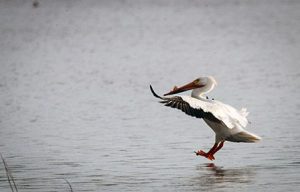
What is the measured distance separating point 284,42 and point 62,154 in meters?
18.3

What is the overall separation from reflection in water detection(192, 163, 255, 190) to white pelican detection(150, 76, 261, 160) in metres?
0.50

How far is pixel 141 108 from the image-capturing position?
14.4m

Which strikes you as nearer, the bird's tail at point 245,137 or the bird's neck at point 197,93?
the bird's tail at point 245,137

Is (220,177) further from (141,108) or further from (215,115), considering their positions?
(141,108)

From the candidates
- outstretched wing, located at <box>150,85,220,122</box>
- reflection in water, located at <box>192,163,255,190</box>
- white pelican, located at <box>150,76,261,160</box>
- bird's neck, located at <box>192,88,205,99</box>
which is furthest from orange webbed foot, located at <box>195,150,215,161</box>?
bird's neck, located at <box>192,88,205,99</box>

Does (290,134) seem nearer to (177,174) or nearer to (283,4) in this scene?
(177,174)

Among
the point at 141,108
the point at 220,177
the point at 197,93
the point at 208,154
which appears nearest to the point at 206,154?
the point at 208,154

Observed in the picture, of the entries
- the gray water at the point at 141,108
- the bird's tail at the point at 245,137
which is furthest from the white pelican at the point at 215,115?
the gray water at the point at 141,108

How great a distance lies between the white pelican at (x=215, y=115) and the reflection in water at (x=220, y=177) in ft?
1.65

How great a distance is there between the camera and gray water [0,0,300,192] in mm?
9172

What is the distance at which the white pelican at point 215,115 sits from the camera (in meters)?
9.66

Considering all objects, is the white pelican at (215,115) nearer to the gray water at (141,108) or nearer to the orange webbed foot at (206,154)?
the orange webbed foot at (206,154)

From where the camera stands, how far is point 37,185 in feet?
28.7

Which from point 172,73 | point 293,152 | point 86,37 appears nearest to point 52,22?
point 86,37
